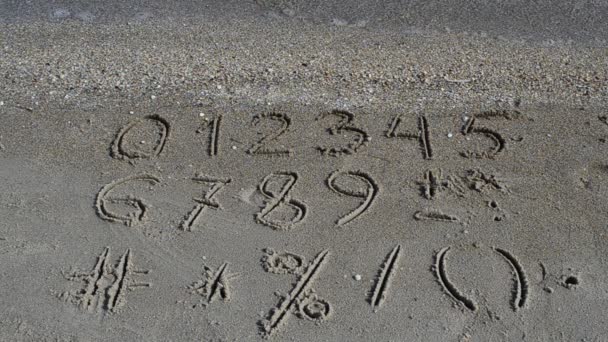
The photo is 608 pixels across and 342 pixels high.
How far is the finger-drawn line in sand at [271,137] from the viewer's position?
4836mm

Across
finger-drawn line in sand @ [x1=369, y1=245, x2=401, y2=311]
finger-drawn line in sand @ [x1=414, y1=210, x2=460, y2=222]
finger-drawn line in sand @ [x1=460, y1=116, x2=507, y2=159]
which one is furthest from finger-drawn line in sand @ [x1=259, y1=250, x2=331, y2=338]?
finger-drawn line in sand @ [x1=460, y1=116, x2=507, y2=159]

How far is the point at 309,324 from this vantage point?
375 centimetres

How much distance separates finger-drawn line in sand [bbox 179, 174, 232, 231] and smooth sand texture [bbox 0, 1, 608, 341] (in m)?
0.01

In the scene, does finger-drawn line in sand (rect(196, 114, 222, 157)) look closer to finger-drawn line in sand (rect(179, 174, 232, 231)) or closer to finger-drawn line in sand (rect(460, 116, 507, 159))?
finger-drawn line in sand (rect(179, 174, 232, 231))

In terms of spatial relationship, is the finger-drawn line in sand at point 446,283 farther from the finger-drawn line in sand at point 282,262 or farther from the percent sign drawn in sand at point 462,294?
the finger-drawn line in sand at point 282,262

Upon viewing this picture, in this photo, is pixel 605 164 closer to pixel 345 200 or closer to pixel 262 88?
pixel 345 200

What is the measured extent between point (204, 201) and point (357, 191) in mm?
925

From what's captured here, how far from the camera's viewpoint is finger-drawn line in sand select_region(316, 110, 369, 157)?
Result: 4824 mm

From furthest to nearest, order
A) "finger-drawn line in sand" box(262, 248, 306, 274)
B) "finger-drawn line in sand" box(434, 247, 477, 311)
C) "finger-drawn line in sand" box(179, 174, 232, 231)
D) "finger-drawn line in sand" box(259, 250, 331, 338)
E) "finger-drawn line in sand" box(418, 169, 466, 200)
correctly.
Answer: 1. "finger-drawn line in sand" box(418, 169, 466, 200)
2. "finger-drawn line in sand" box(179, 174, 232, 231)
3. "finger-drawn line in sand" box(262, 248, 306, 274)
4. "finger-drawn line in sand" box(434, 247, 477, 311)
5. "finger-drawn line in sand" box(259, 250, 331, 338)

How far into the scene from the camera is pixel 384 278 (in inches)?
157

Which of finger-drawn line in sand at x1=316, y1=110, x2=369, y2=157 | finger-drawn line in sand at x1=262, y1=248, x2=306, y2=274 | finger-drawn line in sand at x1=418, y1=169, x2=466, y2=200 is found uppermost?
finger-drawn line in sand at x1=316, y1=110, x2=369, y2=157

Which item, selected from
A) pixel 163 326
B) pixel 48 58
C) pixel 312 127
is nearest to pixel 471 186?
pixel 312 127

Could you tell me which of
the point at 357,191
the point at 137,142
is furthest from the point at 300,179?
the point at 137,142

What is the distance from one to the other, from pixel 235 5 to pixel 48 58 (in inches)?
65.7
